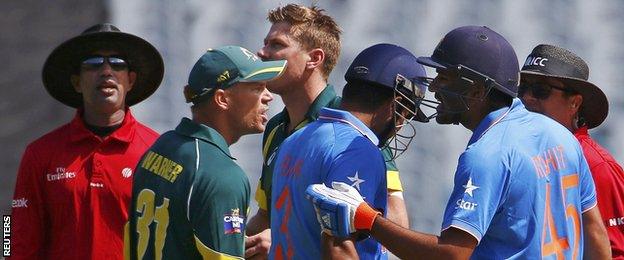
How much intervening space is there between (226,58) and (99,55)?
1619 millimetres

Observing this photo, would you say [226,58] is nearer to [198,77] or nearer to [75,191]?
[198,77]

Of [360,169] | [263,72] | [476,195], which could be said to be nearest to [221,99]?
[263,72]

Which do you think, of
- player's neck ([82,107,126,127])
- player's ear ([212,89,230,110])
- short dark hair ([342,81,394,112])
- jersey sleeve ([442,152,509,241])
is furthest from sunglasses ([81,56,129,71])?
jersey sleeve ([442,152,509,241])

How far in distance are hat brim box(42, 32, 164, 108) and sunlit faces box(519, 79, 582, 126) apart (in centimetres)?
195

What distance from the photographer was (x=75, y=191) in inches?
263

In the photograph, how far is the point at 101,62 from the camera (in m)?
7.05

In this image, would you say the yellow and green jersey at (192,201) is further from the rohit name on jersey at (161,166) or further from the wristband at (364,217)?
the wristband at (364,217)

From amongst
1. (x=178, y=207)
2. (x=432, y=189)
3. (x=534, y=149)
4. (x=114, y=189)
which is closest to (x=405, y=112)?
(x=534, y=149)

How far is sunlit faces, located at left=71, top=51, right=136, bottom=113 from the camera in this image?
6.92 meters

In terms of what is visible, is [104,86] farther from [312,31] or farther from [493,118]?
[493,118]

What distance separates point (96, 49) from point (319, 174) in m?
2.50

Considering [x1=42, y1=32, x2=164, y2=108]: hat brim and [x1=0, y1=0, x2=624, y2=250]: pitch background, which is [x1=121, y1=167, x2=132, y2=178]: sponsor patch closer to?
[x1=42, y1=32, x2=164, y2=108]: hat brim

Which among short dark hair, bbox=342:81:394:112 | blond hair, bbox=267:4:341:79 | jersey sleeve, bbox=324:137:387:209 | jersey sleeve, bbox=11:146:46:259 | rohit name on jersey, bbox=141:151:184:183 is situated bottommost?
jersey sleeve, bbox=11:146:46:259

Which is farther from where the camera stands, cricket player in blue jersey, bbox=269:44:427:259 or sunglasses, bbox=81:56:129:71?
sunglasses, bbox=81:56:129:71
